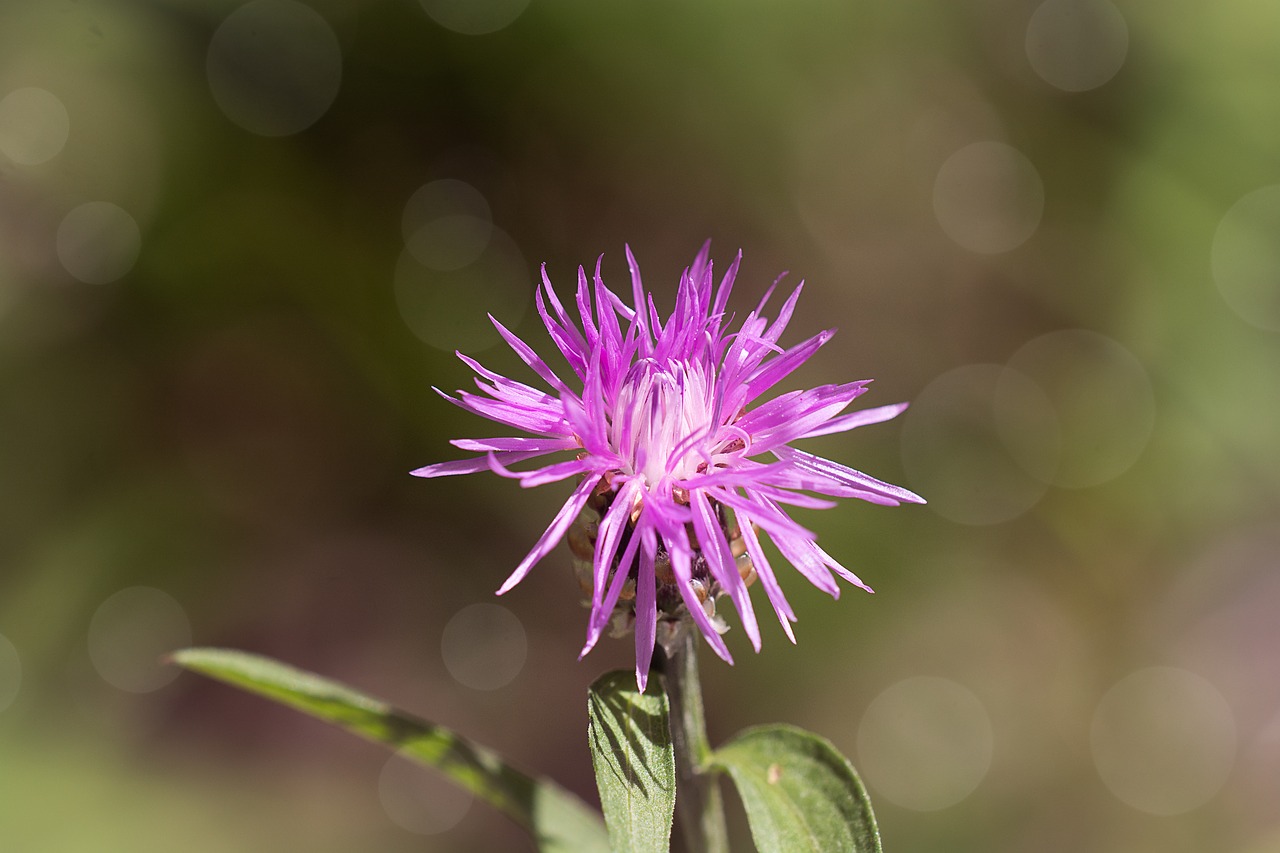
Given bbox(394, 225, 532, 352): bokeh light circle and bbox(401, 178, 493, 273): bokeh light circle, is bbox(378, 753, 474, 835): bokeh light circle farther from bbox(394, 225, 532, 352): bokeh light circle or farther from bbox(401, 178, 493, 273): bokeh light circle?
bbox(401, 178, 493, 273): bokeh light circle

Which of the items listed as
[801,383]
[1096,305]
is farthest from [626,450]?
[1096,305]

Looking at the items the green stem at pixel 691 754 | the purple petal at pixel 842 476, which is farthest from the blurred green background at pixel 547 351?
the purple petal at pixel 842 476

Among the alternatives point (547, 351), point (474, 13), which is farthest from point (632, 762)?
point (474, 13)

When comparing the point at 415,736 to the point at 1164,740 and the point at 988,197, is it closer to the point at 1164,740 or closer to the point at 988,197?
the point at 1164,740

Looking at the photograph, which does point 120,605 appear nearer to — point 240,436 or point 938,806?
point 240,436

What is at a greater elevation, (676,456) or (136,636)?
(676,456)

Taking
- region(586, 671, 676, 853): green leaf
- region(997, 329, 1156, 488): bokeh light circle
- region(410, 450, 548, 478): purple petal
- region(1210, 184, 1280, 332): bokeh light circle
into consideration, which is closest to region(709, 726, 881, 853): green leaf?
region(586, 671, 676, 853): green leaf

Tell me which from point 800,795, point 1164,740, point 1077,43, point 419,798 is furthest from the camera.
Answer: point 1077,43

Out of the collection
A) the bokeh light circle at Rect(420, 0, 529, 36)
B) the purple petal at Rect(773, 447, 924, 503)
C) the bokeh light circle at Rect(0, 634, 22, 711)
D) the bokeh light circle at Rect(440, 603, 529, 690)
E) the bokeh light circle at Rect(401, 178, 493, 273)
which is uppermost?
the bokeh light circle at Rect(420, 0, 529, 36)
